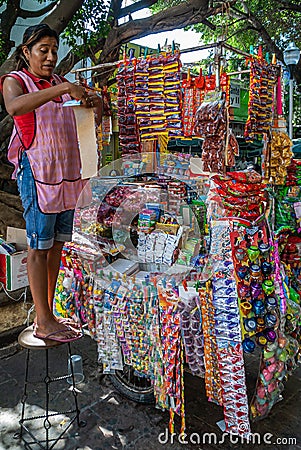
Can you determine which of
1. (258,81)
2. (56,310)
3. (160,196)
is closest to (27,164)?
(160,196)

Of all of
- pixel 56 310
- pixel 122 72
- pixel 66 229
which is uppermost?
pixel 122 72

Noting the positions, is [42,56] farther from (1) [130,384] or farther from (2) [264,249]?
(1) [130,384]

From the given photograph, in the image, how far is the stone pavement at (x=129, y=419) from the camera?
2062 mm

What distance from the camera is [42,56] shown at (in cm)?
166

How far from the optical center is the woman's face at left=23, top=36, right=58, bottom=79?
64.4 inches

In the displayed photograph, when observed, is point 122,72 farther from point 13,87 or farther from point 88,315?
point 88,315

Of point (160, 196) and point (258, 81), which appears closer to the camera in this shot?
point (160, 196)

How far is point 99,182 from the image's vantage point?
2.48 m

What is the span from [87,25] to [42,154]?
3.48 meters

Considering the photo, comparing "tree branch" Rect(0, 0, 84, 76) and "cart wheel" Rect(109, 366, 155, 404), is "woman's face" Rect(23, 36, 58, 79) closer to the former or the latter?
"cart wheel" Rect(109, 366, 155, 404)

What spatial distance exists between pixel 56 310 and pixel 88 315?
1.02ft

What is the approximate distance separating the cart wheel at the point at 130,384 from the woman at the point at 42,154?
745 mm

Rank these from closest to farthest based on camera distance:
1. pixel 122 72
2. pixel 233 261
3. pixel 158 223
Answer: pixel 233 261, pixel 158 223, pixel 122 72

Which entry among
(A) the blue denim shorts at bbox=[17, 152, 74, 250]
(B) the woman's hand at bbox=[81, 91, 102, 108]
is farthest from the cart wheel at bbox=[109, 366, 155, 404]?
(B) the woman's hand at bbox=[81, 91, 102, 108]
